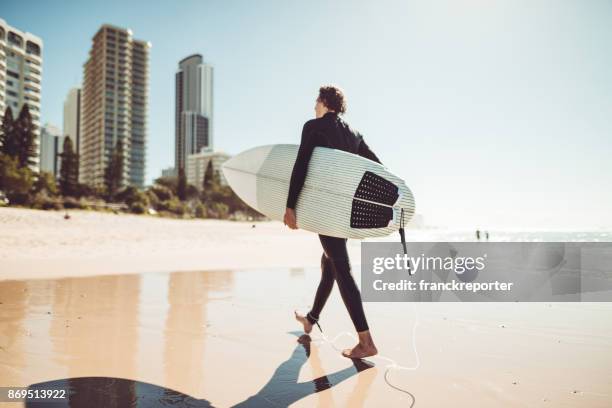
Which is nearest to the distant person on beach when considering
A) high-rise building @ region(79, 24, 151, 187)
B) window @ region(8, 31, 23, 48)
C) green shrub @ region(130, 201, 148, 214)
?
green shrub @ region(130, 201, 148, 214)

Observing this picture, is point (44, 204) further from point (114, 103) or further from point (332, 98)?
point (114, 103)

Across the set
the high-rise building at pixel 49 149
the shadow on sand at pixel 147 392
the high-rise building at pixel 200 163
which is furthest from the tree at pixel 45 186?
the high-rise building at pixel 49 149

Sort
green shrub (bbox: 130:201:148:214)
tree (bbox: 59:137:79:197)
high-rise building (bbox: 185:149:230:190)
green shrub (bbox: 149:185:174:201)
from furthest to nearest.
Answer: high-rise building (bbox: 185:149:230:190), green shrub (bbox: 149:185:174:201), tree (bbox: 59:137:79:197), green shrub (bbox: 130:201:148:214)

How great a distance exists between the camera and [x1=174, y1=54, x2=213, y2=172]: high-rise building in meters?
159

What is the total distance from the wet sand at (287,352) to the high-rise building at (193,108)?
160512 mm

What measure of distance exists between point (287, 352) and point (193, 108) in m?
177

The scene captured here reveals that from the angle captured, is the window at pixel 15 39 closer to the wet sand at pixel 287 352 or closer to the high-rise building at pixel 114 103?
the high-rise building at pixel 114 103

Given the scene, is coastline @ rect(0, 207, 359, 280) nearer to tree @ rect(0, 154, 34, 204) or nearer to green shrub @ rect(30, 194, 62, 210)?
green shrub @ rect(30, 194, 62, 210)

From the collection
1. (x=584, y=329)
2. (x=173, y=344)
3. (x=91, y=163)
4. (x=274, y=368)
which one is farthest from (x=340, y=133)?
(x=91, y=163)

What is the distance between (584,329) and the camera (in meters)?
3.59

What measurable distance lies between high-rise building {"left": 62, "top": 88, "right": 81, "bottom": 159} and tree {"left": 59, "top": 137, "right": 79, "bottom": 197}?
11076 centimetres

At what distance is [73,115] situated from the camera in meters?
142

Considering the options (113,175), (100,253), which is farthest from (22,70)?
(100,253)

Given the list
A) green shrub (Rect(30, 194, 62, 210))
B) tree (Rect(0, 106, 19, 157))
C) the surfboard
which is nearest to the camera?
the surfboard
